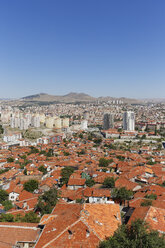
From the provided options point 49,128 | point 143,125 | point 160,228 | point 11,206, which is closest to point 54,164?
point 11,206

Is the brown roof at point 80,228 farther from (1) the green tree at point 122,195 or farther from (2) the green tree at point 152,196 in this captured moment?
(2) the green tree at point 152,196

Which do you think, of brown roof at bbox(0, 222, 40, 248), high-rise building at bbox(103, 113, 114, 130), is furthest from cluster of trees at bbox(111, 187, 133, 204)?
high-rise building at bbox(103, 113, 114, 130)

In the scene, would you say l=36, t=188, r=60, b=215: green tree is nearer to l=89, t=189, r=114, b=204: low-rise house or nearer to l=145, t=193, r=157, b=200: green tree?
l=89, t=189, r=114, b=204: low-rise house

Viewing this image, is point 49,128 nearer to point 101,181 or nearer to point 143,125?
point 143,125

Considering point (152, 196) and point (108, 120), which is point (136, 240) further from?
point (108, 120)

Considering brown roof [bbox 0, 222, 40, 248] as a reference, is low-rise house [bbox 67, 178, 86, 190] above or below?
below

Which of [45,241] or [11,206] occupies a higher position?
[45,241]

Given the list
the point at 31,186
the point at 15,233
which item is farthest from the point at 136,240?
the point at 31,186

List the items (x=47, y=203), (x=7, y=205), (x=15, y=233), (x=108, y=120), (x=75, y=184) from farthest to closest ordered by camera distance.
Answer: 1. (x=108, y=120)
2. (x=75, y=184)
3. (x=7, y=205)
4. (x=47, y=203)
5. (x=15, y=233)
